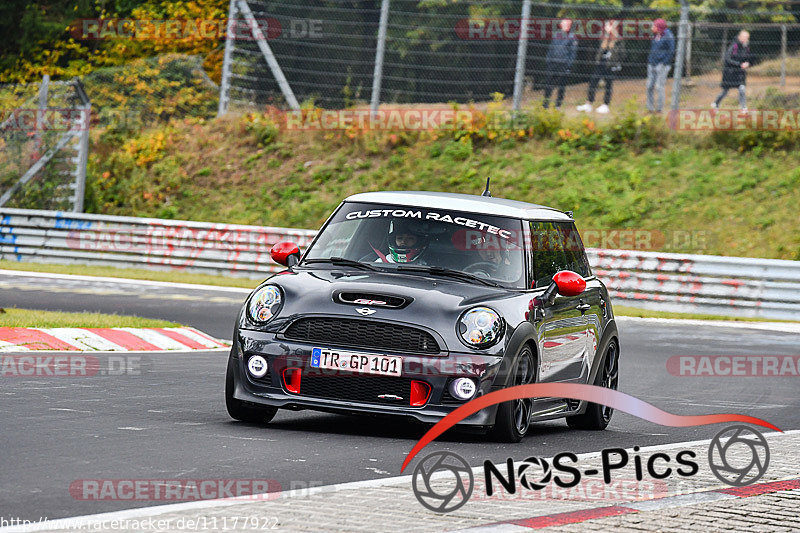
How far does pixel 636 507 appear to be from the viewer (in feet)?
20.9

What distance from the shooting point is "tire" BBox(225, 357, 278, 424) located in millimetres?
8820

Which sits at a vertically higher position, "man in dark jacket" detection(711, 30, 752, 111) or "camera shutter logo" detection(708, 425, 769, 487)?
"man in dark jacket" detection(711, 30, 752, 111)

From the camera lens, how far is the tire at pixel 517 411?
8539 millimetres

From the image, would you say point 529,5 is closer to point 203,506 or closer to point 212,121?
point 212,121

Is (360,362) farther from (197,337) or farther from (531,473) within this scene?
(197,337)

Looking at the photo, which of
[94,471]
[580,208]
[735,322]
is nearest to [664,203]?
[580,208]

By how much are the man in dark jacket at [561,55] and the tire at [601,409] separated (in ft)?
58.1

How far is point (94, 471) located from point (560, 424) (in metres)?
5.05

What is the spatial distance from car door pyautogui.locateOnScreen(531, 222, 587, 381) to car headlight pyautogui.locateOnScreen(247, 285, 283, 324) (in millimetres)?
1796

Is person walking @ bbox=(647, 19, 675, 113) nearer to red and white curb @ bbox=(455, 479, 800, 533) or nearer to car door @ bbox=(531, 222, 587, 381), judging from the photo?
car door @ bbox=(531, 222, 587, 381)

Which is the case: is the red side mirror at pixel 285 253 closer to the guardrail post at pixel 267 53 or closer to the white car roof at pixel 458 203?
the white car roof at pixel 458 203

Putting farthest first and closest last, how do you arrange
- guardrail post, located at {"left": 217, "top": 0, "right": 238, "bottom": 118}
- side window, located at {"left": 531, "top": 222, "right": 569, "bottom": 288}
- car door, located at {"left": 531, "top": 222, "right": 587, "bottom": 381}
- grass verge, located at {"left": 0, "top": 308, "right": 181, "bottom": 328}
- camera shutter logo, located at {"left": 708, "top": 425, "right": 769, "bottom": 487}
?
1. guardrail post, located at {"left": 217, "top": 0, "right": 238, "bottom": 118}
2. grass verge, located at {"left": 0, "top": 308, "right": 181, "bottom": 328}
3. side window, located at {"left": 531, "top": 222, "right": 569, "bottom": 288}
4. car door, located at {"left": 531, "top": 222, "right": 587, "bottom": 381}
5. camera shutter logo, located at {"left": 708, "top": 425, "right": 769, "bottom": 487}

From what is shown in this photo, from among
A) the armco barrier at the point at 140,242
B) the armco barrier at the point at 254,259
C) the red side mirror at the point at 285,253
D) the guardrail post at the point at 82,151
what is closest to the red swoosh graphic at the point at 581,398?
the red side mirror at the point at 285,253

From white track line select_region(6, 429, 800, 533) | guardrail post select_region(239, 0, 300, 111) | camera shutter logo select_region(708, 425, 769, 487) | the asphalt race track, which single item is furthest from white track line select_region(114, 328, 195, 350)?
guardrail post select_region(239, 0, 300, 111)
